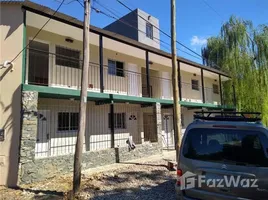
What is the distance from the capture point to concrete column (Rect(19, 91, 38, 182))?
7.76m

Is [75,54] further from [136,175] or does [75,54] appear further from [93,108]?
[136,175]

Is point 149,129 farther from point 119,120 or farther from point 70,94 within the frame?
point 70,94

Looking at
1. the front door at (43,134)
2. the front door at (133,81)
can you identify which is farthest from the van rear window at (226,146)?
the front door at (133,81)

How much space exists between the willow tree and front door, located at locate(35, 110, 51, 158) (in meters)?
15.5

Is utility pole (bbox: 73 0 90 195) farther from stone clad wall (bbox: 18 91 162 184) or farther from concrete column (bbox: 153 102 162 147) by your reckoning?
concrete column (bbox: 153 102 162 147)

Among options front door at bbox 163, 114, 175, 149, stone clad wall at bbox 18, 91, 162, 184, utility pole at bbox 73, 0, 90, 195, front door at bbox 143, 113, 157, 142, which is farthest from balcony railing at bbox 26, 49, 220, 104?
utility pole at bbox 73, 0, 90, 195

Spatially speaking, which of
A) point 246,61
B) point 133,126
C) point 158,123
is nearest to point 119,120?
point 133,126

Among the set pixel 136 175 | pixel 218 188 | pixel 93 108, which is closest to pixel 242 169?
pixel 218 188

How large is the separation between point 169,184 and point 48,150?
5.67 m

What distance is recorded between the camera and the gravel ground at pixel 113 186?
21.8 feet

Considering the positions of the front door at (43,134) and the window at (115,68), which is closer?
the front door at (43,134)

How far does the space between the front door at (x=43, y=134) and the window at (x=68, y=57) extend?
2839 millimetres
